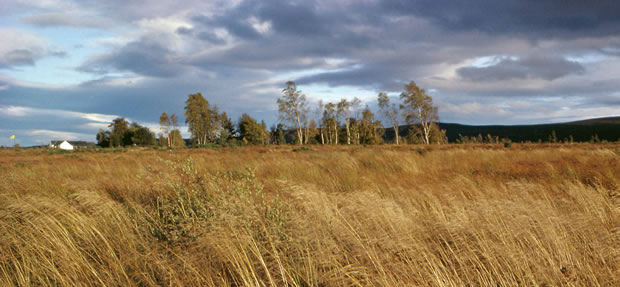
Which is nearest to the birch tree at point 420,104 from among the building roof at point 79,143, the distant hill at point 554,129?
the distant hill at point 554,129

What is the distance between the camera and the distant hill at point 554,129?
79.4 meters

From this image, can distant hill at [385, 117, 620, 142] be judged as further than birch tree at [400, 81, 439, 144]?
Yes

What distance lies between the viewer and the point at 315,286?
288cm

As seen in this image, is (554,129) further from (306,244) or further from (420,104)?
(306,244)

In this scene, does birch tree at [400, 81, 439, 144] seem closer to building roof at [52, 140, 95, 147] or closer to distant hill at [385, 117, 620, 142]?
distant hill at [385, 117, 620, 142]

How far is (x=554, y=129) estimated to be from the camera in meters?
94.5

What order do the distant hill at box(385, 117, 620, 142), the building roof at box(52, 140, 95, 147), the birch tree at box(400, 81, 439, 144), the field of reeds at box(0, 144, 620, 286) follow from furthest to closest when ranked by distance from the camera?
the building roof at box(52, 140, 95, 147) < the distant hill at box(385, 117, 620, 142) < the birch tree at box(400, 81, 439, 144) < the field of reeds at box(0, 144, 620, 286)

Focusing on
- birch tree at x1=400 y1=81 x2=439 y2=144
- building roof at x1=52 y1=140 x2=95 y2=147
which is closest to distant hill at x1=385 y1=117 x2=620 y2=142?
birch tree at x1=400 y1=81 x2=439 y2=144

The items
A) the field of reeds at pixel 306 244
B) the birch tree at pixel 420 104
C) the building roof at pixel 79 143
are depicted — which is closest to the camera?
the field of reeds at pixel 306 244

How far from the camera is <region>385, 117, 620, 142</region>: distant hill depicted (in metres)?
79.4

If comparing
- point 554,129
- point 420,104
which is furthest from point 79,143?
point 554,129

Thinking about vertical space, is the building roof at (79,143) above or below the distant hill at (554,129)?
above

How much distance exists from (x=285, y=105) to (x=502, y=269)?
172 feet

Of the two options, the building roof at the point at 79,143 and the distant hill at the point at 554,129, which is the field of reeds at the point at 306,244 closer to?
the distant hill at the point at 554,129
